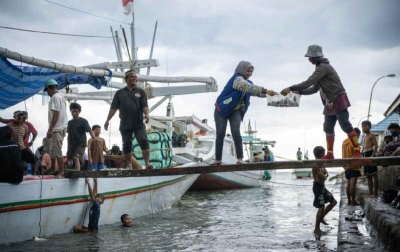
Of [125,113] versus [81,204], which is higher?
[125,113]

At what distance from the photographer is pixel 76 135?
9094 millimetres

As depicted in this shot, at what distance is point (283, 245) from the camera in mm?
8641

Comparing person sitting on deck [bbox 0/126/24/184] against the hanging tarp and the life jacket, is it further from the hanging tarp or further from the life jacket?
the life jacket

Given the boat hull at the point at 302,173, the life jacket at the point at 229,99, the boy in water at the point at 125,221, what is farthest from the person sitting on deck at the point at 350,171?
the boat hull at the point at 302,173

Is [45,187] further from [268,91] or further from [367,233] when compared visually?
[367,233]

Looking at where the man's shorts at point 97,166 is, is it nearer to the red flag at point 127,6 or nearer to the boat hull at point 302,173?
the red flag at point 127,6

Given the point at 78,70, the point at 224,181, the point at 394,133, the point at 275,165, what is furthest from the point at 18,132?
the point at 224,181

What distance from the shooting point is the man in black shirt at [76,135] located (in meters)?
9.09

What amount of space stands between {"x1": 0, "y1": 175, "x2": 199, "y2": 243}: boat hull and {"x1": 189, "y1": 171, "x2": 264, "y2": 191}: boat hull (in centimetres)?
1104

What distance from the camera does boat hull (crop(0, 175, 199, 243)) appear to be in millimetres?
8367

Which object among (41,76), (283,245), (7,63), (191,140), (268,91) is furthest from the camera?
(191,140)

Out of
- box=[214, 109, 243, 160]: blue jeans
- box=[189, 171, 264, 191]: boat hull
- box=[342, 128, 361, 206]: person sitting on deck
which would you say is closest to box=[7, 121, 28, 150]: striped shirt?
box=[214, 109, 243, 160]: blue jeans

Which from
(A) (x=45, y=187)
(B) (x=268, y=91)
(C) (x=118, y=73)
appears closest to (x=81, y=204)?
(A) (x=45, y=187)

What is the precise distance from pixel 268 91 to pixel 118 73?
25.3 ft
